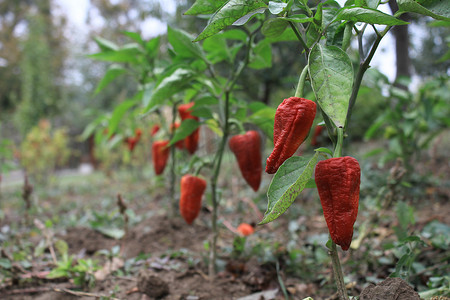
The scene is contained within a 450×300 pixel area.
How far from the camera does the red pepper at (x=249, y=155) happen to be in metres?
1.21

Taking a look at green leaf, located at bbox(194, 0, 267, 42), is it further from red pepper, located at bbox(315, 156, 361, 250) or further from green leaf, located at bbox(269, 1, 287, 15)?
red pepper, located at bbox(315, 156, 361, 250)

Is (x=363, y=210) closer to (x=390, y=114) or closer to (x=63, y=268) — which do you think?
(x=390, y=114)

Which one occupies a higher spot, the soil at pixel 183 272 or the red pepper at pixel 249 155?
the red pepper at pixel 249 155

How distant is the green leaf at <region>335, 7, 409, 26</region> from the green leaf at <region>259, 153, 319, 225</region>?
303 mm

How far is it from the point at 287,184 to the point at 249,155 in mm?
Result: 539

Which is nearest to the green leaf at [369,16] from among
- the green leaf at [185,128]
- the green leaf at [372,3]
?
the green leaf at [372,3]

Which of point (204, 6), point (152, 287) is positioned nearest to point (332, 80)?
point (204, 6)

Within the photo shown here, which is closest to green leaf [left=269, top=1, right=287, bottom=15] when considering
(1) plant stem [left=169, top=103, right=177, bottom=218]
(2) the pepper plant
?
(2) the pepper plant

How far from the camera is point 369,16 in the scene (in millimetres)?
639

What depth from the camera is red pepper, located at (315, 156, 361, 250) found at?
0.66 metres

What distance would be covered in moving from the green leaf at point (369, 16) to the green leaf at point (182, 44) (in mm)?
603

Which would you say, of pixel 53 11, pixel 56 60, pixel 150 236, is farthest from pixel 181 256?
pixel 53 11

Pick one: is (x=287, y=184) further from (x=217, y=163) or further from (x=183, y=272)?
(x=183, y=272)

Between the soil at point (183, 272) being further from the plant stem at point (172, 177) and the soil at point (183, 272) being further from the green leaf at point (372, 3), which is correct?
the green leaf at point (372, 3)
